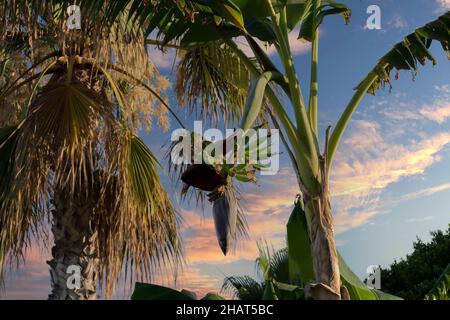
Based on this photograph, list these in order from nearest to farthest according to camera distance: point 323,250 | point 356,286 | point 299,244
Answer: point 323,250
point 356,286
point 299,244

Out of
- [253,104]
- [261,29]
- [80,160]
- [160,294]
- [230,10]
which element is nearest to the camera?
[253,104]

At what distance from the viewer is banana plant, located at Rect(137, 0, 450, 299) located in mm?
3342

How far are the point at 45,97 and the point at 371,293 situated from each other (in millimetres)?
3851

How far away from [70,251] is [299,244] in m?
3.22

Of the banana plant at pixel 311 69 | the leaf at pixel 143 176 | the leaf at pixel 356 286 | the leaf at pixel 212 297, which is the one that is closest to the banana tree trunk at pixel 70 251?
the leaf at pixel 143 176

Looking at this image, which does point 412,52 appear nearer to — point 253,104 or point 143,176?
point 253,104

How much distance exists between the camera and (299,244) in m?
4.18

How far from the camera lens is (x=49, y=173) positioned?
19.4 feet

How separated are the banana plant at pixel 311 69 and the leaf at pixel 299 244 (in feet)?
0.23

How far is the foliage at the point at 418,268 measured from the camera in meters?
14.3

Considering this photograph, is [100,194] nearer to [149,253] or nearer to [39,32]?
[149,253]
